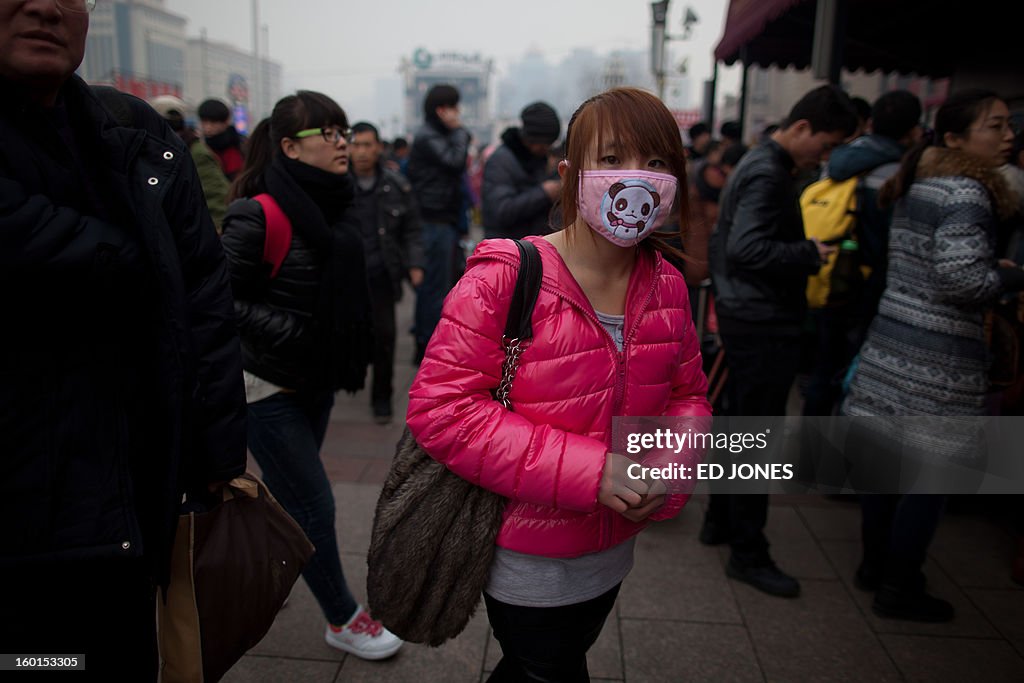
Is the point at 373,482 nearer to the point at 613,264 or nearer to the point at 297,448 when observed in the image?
the point at 297,448

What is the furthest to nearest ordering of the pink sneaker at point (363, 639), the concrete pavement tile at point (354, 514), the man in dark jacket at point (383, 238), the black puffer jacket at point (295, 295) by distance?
the man in dark jacket at point (383, 238), the concrete pavement tile at point (354, 514), the pink sneaker at point (363, 639), the black puffer jacket at point (295, 295)

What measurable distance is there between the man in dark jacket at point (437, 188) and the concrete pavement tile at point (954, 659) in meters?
3.98

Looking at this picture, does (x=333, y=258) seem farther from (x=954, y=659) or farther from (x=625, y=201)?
(x=954, y=659)

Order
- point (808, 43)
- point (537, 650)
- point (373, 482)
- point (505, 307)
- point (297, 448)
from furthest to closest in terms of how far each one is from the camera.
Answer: point (808, 43) < point (373, 482) < point (297, 448) < point (537, 650) < point (505, 307)

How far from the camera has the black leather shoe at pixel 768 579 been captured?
3.08 meters

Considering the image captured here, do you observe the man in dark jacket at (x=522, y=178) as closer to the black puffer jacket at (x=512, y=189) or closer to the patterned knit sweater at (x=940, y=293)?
the black puffer jacket at (x=512, y=189)

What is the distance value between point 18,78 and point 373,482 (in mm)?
3028

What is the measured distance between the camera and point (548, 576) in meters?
1.62

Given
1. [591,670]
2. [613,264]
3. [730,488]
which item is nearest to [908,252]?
[730,488]

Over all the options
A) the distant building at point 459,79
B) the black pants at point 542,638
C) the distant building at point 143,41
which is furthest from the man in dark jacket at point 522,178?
the distant building at point 459,79

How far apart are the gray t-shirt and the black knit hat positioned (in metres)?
3.30

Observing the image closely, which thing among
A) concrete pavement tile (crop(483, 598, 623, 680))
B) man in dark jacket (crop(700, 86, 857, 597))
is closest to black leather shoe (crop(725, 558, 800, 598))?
man in dark jacket (crop(700, 86, 857, 597))

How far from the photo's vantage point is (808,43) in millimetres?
5805

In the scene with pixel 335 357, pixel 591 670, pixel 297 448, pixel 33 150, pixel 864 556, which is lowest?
pixel 591 670
